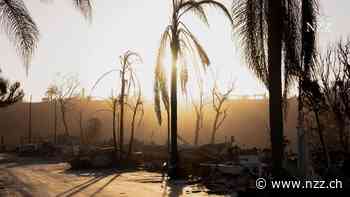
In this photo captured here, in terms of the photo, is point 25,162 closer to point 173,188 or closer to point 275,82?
point 173,188

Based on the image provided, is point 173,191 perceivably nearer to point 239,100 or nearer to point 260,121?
point 260,121

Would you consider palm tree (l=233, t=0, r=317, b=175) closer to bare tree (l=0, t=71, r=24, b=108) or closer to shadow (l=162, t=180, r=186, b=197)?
shadow (l=162, t=180, r=186, b=197)

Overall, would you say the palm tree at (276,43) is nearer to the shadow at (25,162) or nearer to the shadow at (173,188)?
the shadow at (173,188)

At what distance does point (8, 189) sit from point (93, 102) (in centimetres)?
9314

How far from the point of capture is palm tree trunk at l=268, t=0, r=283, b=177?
9641 mm

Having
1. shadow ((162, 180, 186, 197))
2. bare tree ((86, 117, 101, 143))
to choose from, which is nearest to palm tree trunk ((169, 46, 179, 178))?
shadow ((162, 180, 186, 197))

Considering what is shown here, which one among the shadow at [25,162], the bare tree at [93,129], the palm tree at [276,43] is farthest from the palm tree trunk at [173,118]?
the bare tree at [93,129]

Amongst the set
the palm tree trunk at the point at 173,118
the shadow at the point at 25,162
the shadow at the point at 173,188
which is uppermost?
the palm tree trunk at the point at 173,118

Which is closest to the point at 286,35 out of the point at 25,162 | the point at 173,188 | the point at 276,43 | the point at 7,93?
the point at 276,43

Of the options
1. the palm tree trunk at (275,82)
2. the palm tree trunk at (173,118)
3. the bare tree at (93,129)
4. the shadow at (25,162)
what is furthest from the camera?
the bare tree at (93,129)

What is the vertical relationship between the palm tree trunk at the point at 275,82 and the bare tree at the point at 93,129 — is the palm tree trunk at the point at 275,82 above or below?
above

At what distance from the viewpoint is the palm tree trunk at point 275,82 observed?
31.6 ft

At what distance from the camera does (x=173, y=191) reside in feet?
51.2

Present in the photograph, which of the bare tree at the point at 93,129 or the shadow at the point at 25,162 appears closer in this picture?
the shadow at the point at 25,162
